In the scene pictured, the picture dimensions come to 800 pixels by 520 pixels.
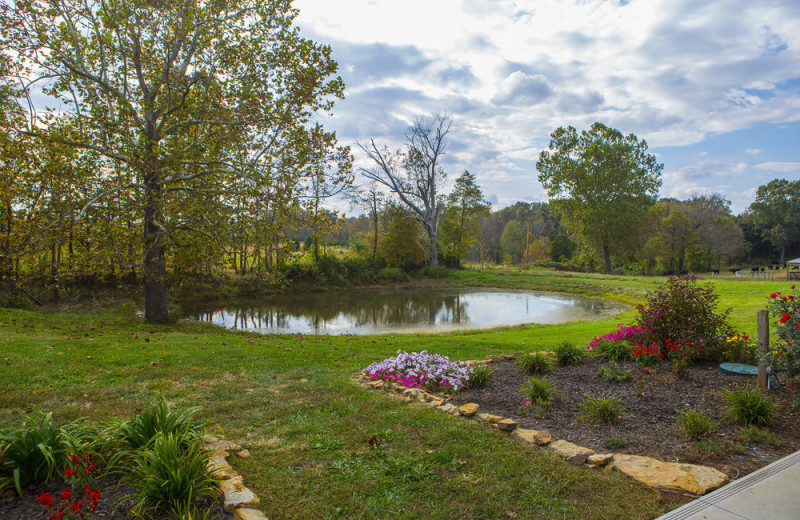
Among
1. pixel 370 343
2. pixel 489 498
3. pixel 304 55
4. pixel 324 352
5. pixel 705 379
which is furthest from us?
pixel 304 55

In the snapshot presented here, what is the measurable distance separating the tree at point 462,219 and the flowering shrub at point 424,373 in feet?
109

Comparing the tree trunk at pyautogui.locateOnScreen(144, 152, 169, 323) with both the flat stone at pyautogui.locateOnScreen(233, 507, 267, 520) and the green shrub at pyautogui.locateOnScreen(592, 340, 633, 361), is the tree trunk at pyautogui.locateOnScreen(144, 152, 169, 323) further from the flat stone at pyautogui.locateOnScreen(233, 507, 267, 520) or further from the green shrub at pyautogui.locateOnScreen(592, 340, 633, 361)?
the green shrub at pyautogui.locateOnScreen(592, 340, 633, 361)

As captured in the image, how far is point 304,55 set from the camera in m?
11.6

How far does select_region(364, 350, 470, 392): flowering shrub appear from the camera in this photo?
5.71 metres

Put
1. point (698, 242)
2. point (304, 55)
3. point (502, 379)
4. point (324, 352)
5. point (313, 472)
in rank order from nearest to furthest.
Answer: point (313, 472) → point (502, 379) → point (324, 352) → point (304, 55) → point (698, 242)

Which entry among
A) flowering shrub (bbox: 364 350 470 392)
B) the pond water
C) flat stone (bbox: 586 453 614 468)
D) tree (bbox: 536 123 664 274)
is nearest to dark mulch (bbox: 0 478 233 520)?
flat stone (bbox: 586 453 614 468)

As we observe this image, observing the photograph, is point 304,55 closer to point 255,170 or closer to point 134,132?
point 255,170

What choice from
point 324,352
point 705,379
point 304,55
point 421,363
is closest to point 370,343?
point 324,352

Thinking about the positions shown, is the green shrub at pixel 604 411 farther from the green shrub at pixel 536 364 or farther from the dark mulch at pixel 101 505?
the dark mulch at pixel 101 505

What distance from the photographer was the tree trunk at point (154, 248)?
10.9 m

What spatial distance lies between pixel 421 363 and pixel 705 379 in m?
3.57

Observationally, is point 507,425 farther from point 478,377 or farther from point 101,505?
point 101,505

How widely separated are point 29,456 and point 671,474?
4427mm

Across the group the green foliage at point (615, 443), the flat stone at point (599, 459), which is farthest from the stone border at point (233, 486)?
the green foliage at point (615, 443)
